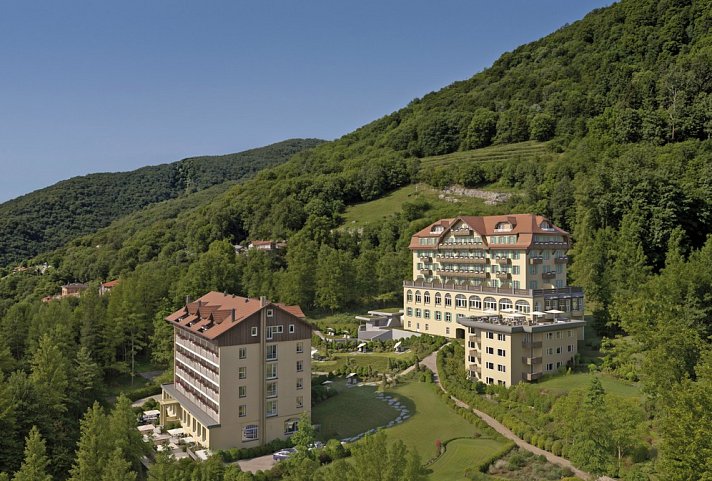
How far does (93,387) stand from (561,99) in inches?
4464

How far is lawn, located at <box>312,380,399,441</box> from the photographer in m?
41.8

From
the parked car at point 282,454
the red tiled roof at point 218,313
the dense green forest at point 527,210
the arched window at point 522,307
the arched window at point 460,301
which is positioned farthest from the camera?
the arched window at point 460,301

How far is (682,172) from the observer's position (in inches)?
3066

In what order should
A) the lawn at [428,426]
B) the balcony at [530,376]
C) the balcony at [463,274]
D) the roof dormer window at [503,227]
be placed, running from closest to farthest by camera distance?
the lawn at [428,426], the balcony at [530,376], the roof dormer window at [503,227], the balcony at [463,274]

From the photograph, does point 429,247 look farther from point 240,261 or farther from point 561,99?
point 561,99

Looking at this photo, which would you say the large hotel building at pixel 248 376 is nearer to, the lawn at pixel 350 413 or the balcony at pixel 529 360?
the lawn at pixel 350 413

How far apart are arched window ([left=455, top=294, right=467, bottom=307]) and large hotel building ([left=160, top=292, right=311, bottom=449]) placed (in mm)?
24689

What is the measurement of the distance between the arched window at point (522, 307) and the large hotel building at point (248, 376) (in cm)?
2402

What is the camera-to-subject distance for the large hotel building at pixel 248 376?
4031 centimetres

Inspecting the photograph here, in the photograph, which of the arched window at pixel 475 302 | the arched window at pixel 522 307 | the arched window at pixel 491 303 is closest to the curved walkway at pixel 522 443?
the arched window at pixel 522 307

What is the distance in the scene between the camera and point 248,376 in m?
41.1

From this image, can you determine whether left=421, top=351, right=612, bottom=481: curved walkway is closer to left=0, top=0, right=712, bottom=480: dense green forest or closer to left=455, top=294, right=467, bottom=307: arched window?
left=0, top=0, right=712, bottom=480: dense green forest

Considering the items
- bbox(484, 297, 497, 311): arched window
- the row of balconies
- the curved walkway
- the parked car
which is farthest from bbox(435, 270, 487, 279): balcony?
the parked car

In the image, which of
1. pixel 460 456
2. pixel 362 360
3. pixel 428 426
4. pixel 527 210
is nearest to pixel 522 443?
pixel 460 456
